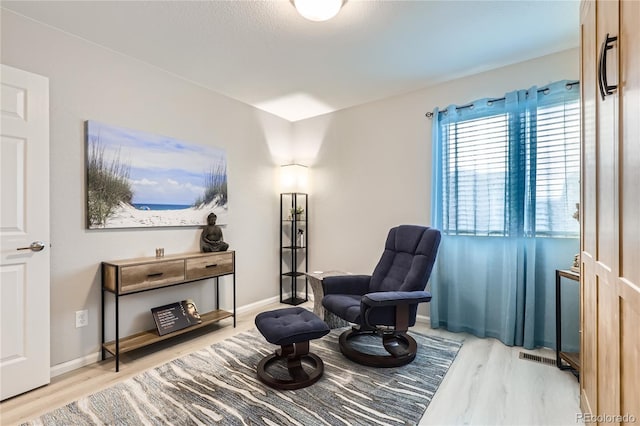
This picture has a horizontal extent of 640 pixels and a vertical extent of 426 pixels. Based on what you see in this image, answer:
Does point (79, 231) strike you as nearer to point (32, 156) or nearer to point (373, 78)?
point (32, 156)

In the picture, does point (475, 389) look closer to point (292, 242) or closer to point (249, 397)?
point (249, 397)

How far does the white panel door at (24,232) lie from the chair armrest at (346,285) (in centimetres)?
202

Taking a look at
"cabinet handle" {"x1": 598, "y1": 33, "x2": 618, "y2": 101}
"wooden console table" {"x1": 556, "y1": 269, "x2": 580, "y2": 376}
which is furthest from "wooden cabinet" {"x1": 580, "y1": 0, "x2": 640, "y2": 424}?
"wooden console table" {"x1": 556, "y1": 269, "x2": 580, "y2": 376}

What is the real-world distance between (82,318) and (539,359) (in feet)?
11.4

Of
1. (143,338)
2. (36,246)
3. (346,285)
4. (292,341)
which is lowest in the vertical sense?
(143,338)

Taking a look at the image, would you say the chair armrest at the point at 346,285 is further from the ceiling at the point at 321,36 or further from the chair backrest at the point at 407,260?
the ceiling at the point at 321,36

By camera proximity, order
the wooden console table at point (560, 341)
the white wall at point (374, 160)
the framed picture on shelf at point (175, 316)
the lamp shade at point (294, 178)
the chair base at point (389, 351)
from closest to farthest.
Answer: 1. the wooden console table at point (560, 341)
2. the chair base at point (389, 351)
3. the framed picture on shelf at point (175, 316)
4. the white wall at point (374, 160)
5. the lamp shade at point (294, 178)

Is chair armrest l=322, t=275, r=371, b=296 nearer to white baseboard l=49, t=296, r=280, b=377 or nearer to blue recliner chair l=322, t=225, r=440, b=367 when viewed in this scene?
blue recliner chair l=322, t=225, r=440, b=367

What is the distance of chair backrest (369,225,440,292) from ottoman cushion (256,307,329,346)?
0.82 m

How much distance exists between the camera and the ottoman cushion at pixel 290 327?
1973mm

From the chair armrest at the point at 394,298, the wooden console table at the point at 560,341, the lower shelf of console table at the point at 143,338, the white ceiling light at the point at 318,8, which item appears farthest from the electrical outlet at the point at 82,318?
the wooden console table at the point at 560,341

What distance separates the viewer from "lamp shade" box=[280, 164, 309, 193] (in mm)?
4039

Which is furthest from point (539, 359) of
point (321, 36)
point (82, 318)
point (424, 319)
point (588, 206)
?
point (82, 318)

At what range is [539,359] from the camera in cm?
238
